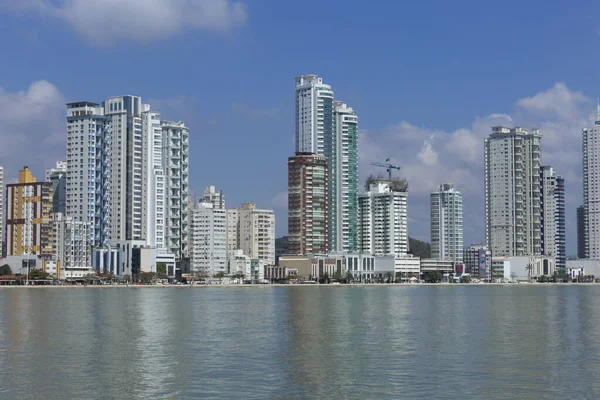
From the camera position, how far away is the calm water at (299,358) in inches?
1563

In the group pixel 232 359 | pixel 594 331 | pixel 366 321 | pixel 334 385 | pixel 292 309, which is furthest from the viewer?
pixel 292 309

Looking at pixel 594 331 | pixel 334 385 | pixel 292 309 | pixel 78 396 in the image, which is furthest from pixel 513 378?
pixel 292 309

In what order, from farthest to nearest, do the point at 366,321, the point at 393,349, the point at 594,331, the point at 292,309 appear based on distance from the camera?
1. the point at 292,309
2. the point at 366,321
3. the point at 594,331
4. the point at 393,349

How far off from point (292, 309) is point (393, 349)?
156 ft

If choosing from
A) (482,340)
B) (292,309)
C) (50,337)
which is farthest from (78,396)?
(292,309)

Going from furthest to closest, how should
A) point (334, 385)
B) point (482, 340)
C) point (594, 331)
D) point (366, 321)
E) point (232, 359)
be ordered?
point (366, 321) < point (594, 331) < point (482, 340) < point (232, 359) < point (334, 385)

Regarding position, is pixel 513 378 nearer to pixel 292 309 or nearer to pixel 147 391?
pixel 147 391

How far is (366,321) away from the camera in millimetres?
79250

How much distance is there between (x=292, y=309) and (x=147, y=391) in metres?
62.6

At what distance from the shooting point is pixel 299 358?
49938 millimetres

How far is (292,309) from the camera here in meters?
102

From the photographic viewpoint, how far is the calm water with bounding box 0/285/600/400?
39.7 metres

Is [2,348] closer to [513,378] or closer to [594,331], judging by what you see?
[513,378]

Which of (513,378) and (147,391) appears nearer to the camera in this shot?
(147,391)
